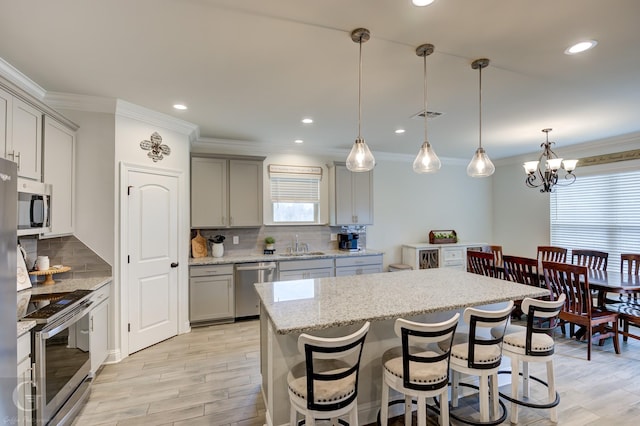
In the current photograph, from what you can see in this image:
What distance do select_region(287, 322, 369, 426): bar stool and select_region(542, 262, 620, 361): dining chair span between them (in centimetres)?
297

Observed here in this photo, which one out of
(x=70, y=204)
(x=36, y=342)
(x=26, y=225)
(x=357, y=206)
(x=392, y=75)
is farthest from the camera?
(x=357, y=206)

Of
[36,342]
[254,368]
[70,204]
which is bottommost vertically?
[254,368]

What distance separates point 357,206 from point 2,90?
4379mm

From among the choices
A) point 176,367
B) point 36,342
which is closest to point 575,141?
point 176,367

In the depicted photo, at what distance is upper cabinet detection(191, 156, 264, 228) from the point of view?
4340 mm

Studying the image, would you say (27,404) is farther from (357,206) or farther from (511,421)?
(357,206)

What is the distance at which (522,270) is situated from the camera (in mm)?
3766

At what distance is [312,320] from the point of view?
1.74 metres

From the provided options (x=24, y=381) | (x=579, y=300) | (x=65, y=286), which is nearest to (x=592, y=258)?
(x=579, y=300)

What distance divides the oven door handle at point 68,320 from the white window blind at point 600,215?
6.87 metres

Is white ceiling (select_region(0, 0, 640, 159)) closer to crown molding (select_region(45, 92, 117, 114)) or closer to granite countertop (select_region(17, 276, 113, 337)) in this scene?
crown molding (select_region(45, 92, 117, 114))

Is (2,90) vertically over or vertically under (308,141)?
under

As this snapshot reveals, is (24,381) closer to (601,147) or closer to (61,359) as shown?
(61,359)

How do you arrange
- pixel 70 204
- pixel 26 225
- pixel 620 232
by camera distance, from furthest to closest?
pixel 620 232 < pixel 70 204 < pixel 26 225
